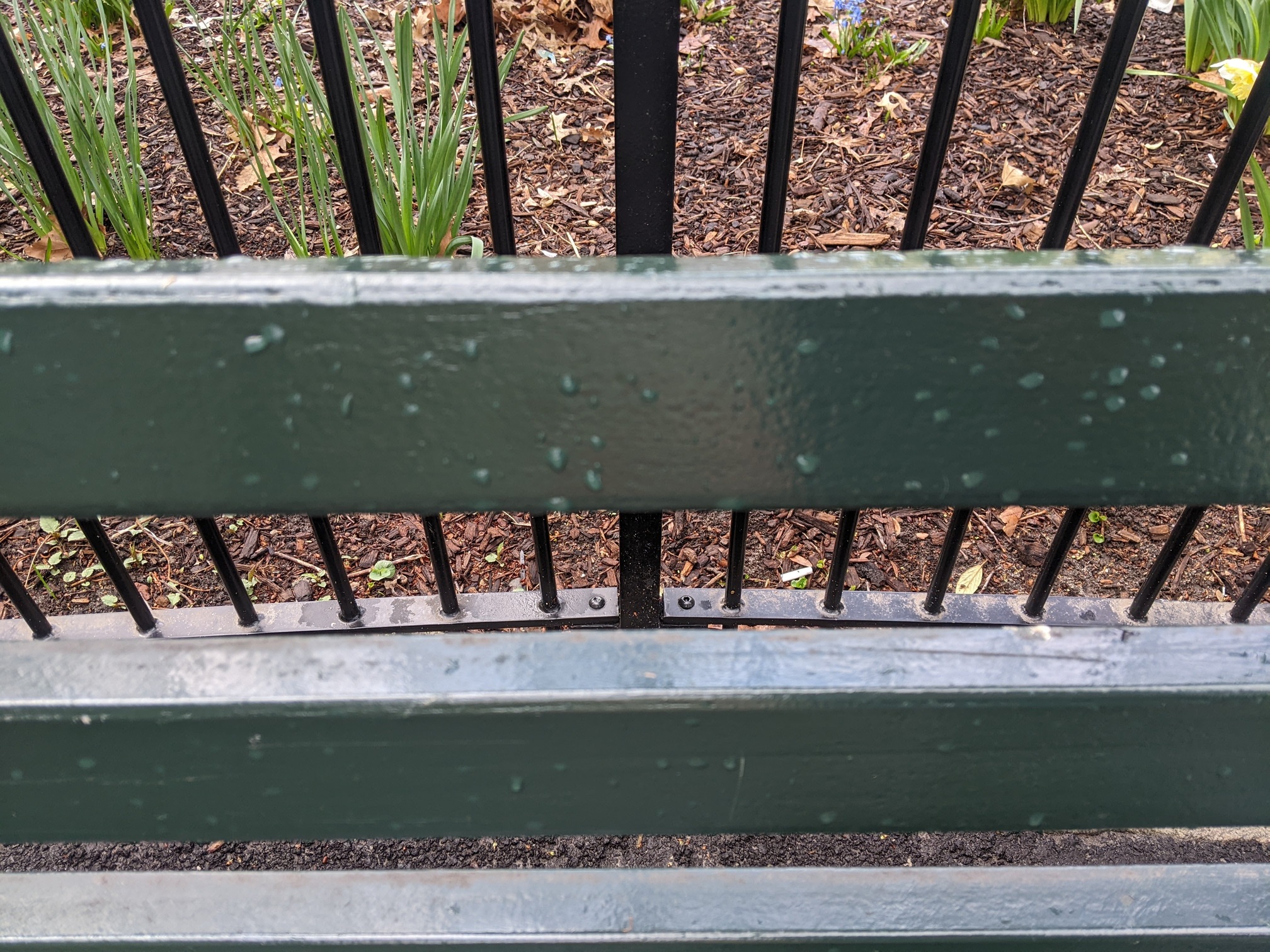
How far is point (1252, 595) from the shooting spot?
1.56m

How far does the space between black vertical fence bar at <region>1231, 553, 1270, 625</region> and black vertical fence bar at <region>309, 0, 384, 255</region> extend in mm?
1417

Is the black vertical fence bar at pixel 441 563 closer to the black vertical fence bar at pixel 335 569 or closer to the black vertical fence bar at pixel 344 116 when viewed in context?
the black vertical fence bar at pixel 335 569

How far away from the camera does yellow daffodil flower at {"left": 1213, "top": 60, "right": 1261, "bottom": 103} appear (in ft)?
6.05

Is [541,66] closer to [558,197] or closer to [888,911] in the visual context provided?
[558,197]

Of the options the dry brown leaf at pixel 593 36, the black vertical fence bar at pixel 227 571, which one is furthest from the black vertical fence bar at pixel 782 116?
the dry brown leaf at pixel 593 36

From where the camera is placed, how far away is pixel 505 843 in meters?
1.69

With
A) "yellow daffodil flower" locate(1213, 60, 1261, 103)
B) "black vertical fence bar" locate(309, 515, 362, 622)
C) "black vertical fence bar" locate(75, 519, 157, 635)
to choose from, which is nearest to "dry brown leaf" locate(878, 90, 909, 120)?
"yellow daffodil flower" locate(1213, 60, 1261, 103)

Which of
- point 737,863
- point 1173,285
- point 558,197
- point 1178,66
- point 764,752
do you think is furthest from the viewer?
point 1178,66

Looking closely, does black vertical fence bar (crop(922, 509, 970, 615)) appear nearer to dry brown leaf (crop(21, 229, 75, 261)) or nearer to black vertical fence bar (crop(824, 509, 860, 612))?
black vertical fence bar (crop(824, 509, 860, 612))

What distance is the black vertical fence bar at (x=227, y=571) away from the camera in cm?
140

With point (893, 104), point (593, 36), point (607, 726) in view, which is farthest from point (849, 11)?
point (607, 726)

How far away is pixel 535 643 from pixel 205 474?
0.88 feet

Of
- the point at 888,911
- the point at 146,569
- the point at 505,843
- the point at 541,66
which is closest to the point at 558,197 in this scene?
the point at 541,66

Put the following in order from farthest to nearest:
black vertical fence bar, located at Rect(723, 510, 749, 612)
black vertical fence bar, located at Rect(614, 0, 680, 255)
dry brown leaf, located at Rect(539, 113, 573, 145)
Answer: dry brown leaf, located at Rect(539, 113, 573, 145)
black vertical fence bar, located at Rect(723, 510, 749, 612)
black vertical fence bar, located at Rect(614, 0, 680, 255)
